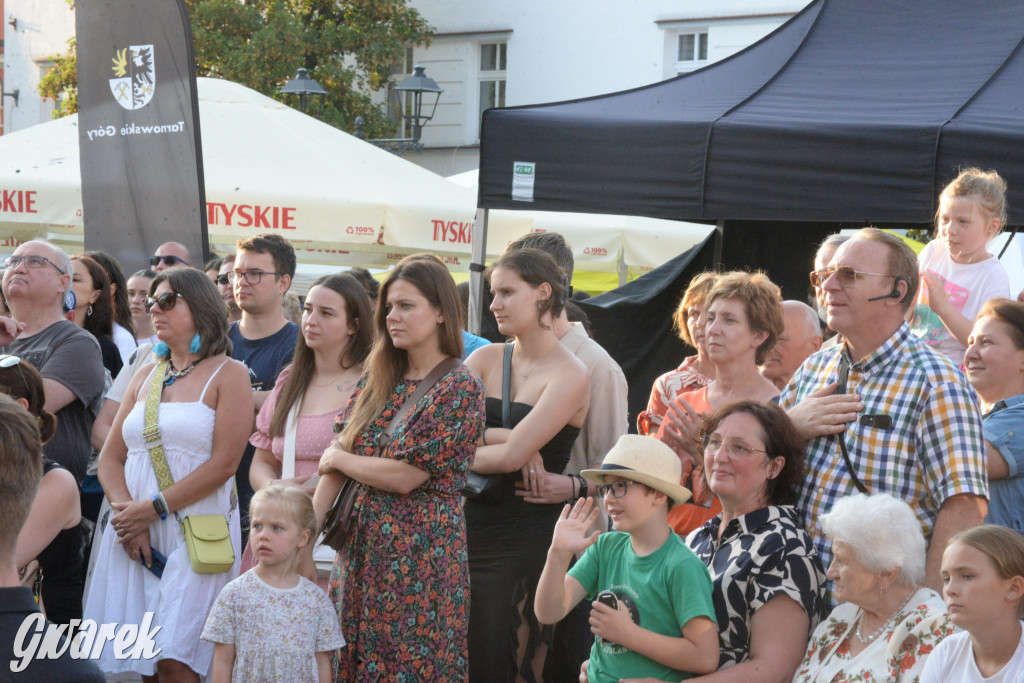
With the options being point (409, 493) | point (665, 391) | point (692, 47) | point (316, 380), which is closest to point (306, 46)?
point (692, 47)

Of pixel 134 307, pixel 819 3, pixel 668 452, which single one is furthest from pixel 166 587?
pixel 819 3

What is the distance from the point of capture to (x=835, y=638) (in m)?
3.01

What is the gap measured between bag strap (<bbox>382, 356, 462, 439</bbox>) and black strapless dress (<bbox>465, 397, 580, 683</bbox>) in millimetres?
453

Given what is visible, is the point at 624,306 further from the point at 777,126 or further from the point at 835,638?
the point at 835,638

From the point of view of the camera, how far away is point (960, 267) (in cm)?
452

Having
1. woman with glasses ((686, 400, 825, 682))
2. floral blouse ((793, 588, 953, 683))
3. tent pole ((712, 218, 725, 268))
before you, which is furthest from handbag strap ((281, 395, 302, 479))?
tent pole ((712, 218, 725, 268))

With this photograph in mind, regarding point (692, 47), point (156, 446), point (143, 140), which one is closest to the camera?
point (156, 446)

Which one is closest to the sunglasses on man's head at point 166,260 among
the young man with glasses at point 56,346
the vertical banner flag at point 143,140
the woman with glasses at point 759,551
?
the vertical banner flag at point 143,140

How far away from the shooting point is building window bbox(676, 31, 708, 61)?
19859 mm

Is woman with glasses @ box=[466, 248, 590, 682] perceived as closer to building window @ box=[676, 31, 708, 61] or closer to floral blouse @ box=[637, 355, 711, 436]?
floral blouse @ box=[637, 355, 711, 436]

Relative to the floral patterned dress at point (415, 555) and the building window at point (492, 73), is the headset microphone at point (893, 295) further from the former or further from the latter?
the building window at point (492, 73)

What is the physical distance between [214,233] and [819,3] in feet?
15.2

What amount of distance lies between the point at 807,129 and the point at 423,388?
257cm

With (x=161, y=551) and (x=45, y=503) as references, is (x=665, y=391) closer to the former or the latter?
(x=161, y=551)
